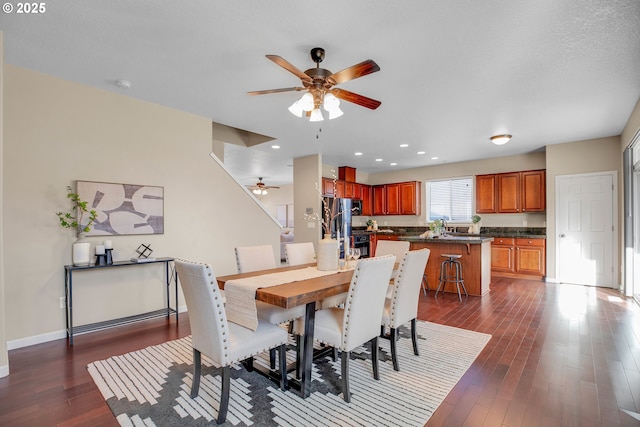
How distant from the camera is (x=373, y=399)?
2.10 metres

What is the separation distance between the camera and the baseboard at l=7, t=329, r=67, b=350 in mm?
2887

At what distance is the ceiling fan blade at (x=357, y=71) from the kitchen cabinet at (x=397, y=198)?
20.6ft

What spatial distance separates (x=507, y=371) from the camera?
2.49m

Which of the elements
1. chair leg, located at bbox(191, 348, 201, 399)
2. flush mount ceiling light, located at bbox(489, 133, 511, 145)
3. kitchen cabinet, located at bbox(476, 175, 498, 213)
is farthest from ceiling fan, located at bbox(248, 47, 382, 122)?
kitchen cabinet, located at bbox(476, 175, 498, 213)

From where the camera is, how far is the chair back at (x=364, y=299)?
2031mm

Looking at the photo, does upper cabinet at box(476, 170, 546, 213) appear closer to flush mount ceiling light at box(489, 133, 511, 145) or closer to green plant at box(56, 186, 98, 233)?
flush mount ceiling light at box(489, 133, 511, 145)

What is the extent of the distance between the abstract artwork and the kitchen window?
653cm

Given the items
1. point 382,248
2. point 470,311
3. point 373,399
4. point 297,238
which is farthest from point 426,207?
point 373,399

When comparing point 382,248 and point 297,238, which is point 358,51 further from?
point 297,238

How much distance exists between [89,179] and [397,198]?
6.89 metres

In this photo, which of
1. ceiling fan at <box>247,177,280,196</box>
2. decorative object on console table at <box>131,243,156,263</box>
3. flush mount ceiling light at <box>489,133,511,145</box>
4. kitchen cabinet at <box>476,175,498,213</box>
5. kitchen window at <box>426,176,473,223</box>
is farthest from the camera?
ceiling fan at <box>247,177,280,196</box>

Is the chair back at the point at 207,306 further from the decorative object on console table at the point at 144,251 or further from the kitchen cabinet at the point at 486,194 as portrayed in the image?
the kitchen cabinet at the point at 486,194

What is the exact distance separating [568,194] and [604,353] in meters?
3.85

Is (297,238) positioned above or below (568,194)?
below
